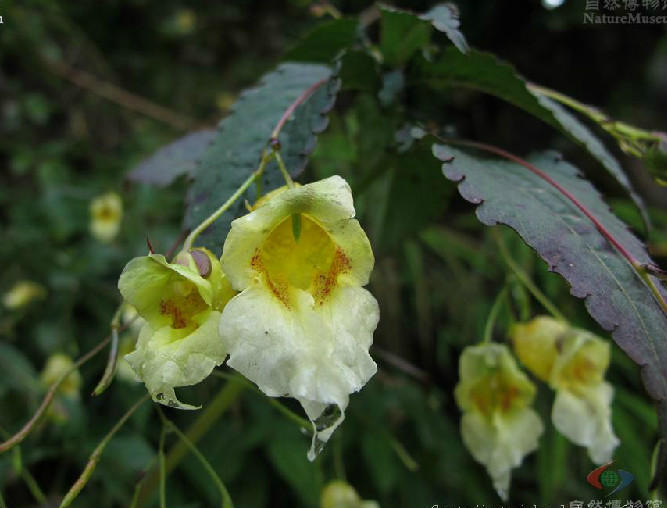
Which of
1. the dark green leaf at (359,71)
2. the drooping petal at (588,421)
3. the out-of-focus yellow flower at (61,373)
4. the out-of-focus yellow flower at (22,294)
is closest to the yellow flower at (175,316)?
the dark green leaf at (359,71)

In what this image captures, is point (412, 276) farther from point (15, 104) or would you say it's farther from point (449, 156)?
point (15, 104)

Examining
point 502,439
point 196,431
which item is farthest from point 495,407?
point 196,431

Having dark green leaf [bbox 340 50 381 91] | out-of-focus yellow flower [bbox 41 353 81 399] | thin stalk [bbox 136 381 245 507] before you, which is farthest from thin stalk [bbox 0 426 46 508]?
dark green leaf [bbox 340 50 381 91]

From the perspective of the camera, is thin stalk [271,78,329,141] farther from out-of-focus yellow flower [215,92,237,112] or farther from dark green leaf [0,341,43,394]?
out-of-focus yellow flower [215,92,237,112]

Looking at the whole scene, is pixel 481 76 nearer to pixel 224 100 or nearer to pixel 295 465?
pixel 295 465

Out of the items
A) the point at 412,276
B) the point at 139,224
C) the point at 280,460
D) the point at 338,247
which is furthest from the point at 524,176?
the point at 139,224
